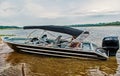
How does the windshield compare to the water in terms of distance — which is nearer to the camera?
the water

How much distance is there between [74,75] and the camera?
14.4 meters

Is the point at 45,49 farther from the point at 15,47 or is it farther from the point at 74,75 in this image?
the point at 74,75

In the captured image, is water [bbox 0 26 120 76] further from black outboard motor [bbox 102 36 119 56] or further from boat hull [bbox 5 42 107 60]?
black outboard motor [bbox 102 36 119 56]

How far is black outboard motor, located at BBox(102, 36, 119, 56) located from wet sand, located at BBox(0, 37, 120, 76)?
1.70 feet

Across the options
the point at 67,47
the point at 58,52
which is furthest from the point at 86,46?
the point at 58,52

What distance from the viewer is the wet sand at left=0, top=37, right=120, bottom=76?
1455cm

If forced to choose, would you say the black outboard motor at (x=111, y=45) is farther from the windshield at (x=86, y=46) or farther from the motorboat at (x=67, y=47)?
the windshield at (x=86, y=46)

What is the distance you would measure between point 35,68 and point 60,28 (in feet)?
15.8

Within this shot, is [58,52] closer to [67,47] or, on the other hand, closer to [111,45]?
[67,47]

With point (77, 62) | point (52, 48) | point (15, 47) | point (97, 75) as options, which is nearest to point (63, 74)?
point (97, 75)

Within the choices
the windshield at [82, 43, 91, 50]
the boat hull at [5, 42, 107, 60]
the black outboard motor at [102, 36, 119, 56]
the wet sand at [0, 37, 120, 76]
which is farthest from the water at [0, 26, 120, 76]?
the windshield at [82, 43, 91, 50]

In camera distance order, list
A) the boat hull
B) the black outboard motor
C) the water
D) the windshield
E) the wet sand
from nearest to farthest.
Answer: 1. the wet sand
2. the water
3. the boat hull
4. the black outboard motor
5. the windshield

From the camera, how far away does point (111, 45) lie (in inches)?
785

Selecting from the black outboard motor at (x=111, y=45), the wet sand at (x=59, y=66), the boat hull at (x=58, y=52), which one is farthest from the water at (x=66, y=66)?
the black outboard motor at (x=111, y=45)
